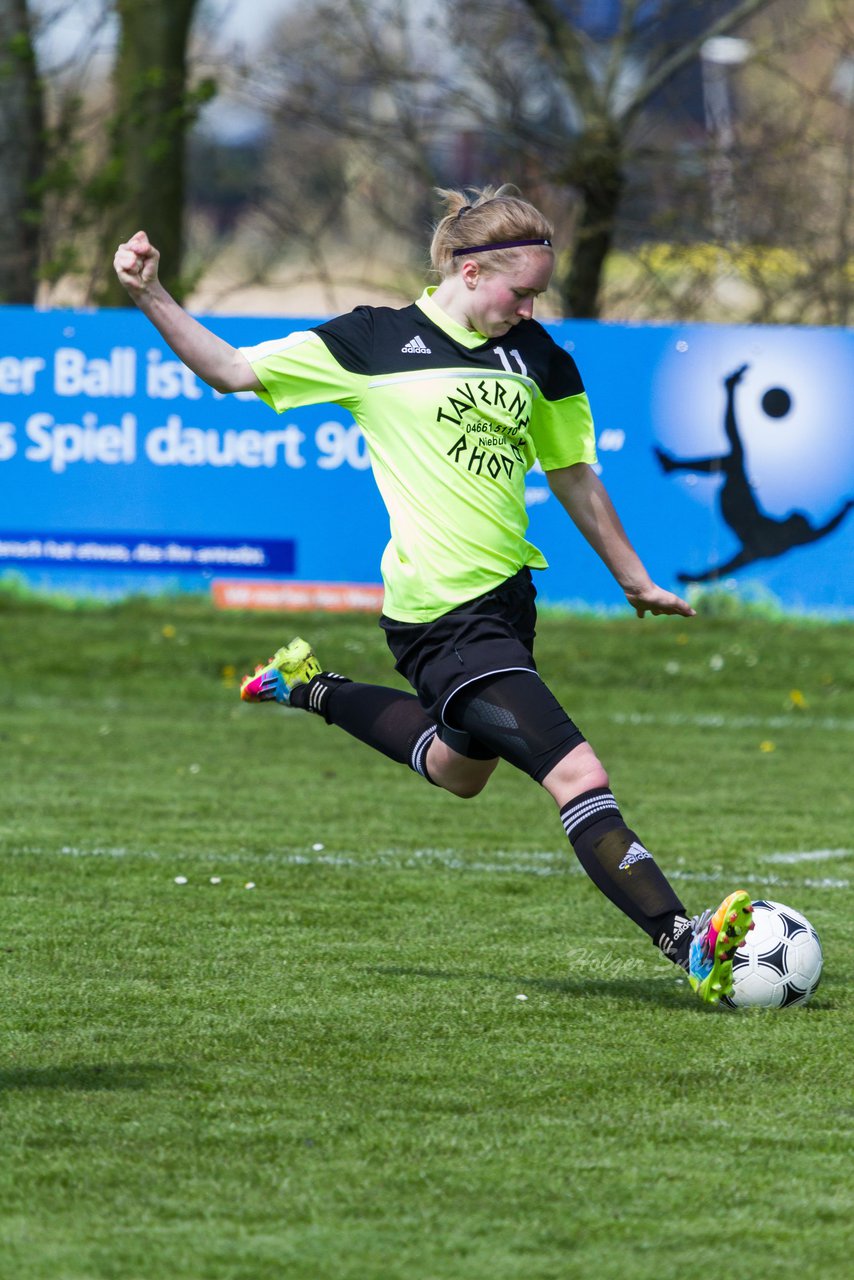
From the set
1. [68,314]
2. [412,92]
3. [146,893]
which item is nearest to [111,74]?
[412,92]

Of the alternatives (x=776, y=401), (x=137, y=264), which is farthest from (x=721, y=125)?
(x=137, y=264)

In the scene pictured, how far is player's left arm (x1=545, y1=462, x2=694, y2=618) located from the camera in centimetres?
556

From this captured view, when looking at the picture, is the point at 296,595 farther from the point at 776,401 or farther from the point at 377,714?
the point at 377,714

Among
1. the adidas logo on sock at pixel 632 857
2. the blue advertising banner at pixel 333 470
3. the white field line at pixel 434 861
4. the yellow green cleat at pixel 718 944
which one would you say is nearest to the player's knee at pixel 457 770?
the adidas logo on sock at pixel 632 857

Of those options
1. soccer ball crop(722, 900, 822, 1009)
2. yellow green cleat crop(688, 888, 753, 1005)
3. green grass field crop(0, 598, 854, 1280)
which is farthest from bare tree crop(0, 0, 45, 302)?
yellow green cleat crop(688, 888, 753, 1005)

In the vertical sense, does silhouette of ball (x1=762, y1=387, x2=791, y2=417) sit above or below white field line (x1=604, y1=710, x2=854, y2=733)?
above

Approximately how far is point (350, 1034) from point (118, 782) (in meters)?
4.55

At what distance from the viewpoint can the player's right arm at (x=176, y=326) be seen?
4949 millimetres

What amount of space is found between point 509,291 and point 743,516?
9.12 metres

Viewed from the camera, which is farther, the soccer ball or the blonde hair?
the blonde hair

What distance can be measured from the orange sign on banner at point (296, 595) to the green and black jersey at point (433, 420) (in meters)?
9.30

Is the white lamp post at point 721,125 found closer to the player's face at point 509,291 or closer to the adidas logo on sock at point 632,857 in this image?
the player's face at point 509,291

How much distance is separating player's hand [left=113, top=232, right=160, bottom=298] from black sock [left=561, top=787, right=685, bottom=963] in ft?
5.50

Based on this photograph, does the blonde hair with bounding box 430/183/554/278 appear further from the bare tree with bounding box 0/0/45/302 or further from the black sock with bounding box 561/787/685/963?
the bare tree with bounding box 0/0/45/302
